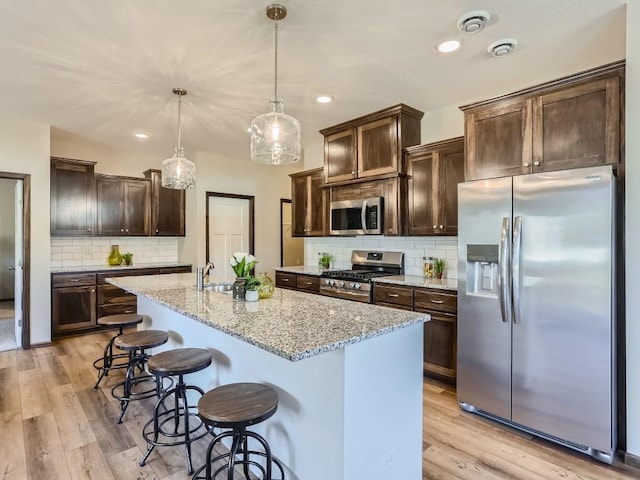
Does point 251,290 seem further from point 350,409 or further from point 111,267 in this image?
point 111,267

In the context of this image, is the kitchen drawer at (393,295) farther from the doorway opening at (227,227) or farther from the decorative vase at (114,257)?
the decorative vase at (114,257)

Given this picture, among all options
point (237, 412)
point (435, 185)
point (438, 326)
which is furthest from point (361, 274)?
point (237, 412)

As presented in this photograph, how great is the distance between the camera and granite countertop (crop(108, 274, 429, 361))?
147 cm

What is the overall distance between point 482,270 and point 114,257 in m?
5.07

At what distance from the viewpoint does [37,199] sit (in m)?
4.30

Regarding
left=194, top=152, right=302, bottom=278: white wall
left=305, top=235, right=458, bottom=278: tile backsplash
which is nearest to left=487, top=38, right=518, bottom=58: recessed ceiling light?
left=305, top=235, right=458, bottom=278: tile backsplash

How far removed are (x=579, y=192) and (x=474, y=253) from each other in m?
0.75

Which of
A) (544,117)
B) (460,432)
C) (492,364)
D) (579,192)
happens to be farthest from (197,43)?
(460,432)

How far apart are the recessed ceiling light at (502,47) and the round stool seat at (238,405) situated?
2.66 meters

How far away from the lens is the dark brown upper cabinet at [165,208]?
18.5 feet

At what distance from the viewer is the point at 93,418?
8.80 feet

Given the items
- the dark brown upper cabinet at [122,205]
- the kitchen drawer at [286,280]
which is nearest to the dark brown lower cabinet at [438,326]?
the kitchen drawer at [286,280]

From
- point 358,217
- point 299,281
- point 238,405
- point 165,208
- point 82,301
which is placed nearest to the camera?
point 238,405
